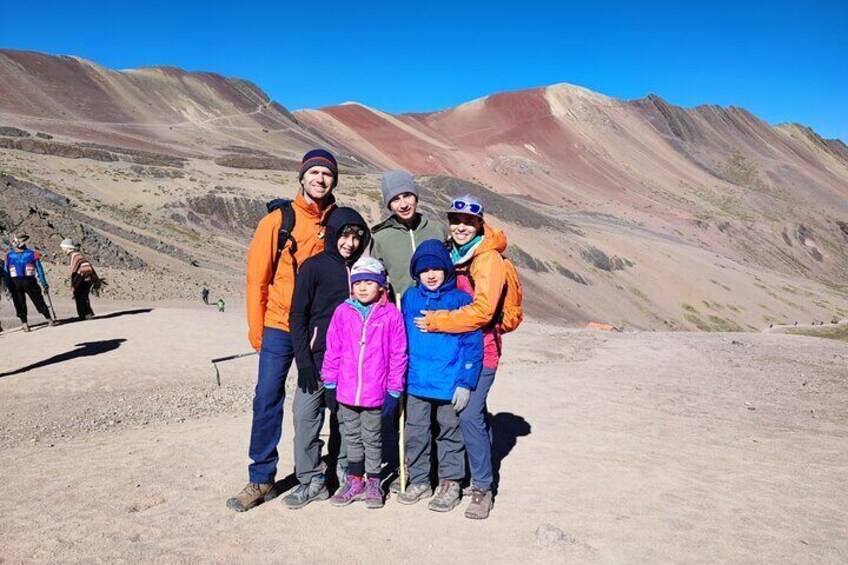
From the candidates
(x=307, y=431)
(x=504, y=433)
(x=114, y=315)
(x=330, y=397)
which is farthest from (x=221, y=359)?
(x=330, y=397)

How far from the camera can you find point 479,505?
3.94 metres

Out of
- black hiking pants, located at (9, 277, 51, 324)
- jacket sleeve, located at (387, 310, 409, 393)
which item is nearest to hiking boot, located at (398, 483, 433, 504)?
jacket sleeve, located at (387, 310, 409, 393)

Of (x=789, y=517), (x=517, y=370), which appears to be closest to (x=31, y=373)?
(x=517, y=370)

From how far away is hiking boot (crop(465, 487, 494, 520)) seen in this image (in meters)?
3.88

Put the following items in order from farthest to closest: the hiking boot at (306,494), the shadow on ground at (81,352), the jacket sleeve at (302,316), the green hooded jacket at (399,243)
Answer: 1. the shadow on ground at (81,352)
2. the green hooded jacket at (399,243)
3. the hiking boot at (306,494)
4. the jacket sleeve at (302,316)

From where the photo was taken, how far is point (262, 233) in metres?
3.75

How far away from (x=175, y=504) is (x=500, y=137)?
241 ft

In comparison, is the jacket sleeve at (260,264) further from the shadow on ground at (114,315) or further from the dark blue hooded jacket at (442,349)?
the shadow on ground at (114,315)

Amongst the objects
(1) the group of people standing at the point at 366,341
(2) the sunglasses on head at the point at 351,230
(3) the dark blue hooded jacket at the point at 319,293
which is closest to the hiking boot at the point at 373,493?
(1) the group of people standing at the point at 366,341

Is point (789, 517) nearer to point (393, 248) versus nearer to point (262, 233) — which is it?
point (393, 248)

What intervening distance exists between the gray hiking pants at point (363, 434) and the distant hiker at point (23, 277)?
831cm

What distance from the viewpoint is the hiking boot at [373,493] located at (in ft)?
13.0

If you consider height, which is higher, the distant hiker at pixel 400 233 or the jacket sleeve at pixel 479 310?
the distant hiker at pixel 400 233

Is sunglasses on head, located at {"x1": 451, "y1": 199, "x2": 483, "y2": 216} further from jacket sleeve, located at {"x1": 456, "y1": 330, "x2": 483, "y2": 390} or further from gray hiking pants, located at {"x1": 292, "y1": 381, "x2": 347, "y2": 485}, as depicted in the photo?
gray hiking pants, located at {"x1": 292, "y1": 381, "x2": 347, "y2": 485}
